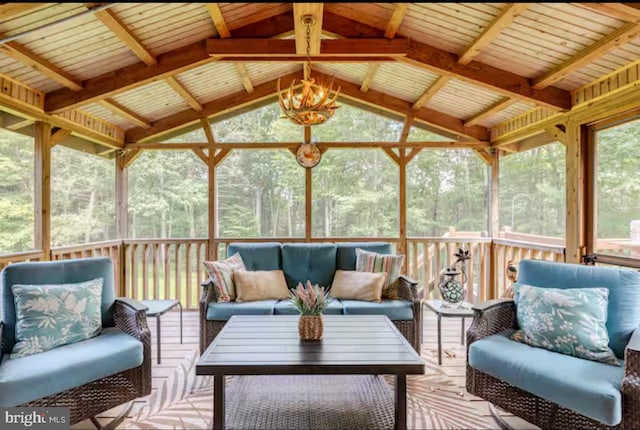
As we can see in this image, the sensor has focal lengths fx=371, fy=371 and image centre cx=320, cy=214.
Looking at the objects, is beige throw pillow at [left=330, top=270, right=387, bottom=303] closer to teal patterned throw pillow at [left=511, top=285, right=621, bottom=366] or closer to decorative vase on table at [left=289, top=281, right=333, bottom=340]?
decorative vase on table at [left=289, top=281, right=333, bottom=340]

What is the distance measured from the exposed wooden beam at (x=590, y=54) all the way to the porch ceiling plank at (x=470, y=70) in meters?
0.13

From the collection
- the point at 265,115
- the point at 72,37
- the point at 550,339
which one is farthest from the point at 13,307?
the point at 265,115

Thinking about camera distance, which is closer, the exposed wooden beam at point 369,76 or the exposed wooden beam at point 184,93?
the exposed wooden beam at point 184,93

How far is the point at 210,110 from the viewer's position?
17.2 ft

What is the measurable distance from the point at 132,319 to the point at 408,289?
2350mm

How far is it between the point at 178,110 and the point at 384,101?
9.52 ft

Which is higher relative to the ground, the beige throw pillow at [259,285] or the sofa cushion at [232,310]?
the beige throw pillow at [259,285]

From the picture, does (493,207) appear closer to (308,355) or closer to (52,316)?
(308,355)

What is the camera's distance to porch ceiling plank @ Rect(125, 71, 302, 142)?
5215 millimetres

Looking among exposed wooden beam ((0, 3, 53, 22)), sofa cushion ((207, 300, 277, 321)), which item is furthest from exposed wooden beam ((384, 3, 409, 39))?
sofa cushion ((207, 300, 277, 321))

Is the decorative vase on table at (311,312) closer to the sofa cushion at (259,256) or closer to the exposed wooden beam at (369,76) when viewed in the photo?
the sofa cushion at (259,256)

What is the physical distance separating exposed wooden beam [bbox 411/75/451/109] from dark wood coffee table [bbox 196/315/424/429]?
2.92 meters

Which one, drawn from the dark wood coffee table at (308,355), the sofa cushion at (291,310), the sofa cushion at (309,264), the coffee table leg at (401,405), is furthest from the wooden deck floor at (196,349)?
the sofa cushion at (309,264)

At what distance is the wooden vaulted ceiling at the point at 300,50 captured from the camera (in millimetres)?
2871
